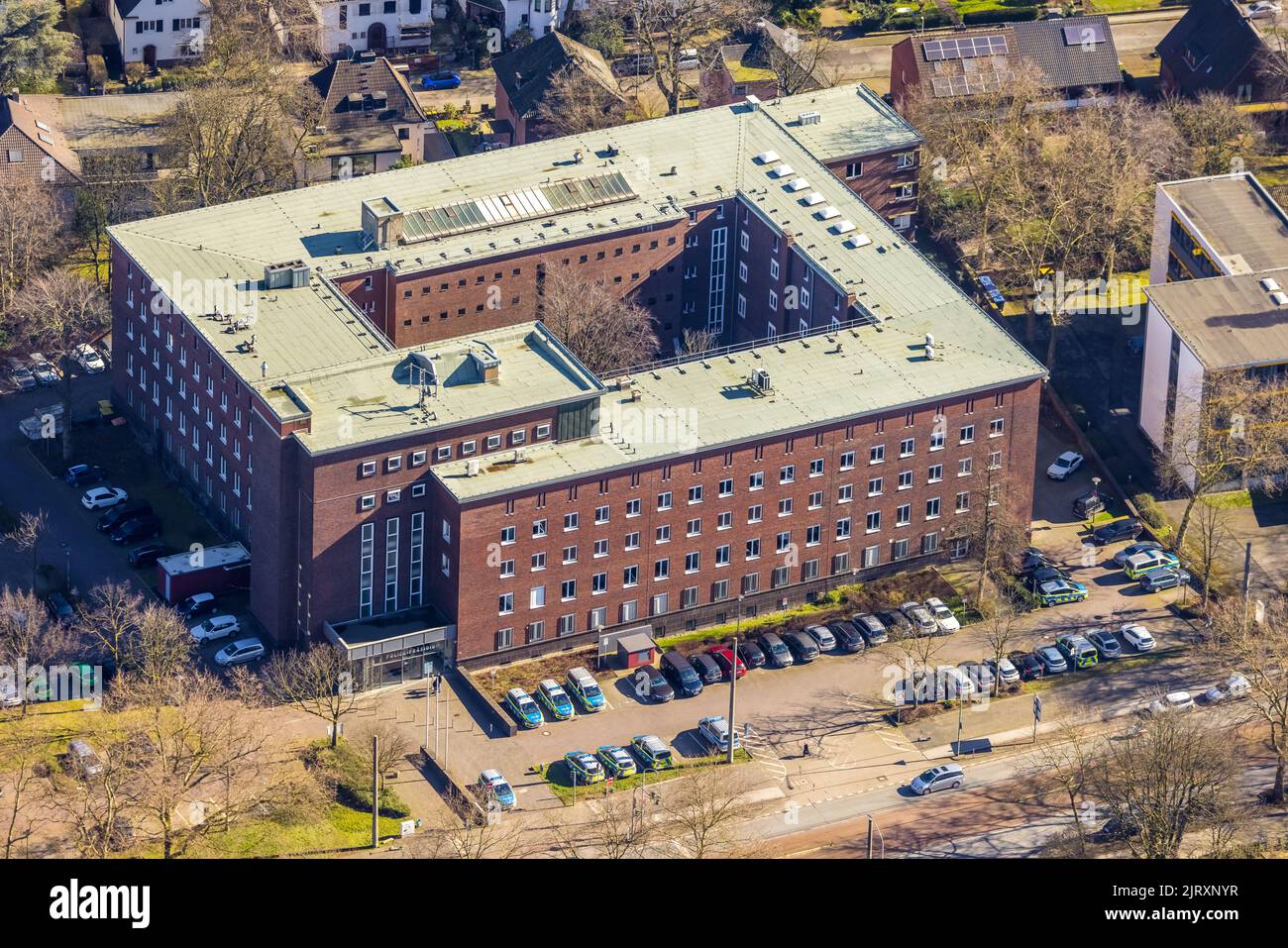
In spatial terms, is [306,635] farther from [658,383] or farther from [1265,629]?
[1265,629]

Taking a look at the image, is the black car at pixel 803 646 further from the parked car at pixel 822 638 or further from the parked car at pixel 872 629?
the parked car at pixel 872 629

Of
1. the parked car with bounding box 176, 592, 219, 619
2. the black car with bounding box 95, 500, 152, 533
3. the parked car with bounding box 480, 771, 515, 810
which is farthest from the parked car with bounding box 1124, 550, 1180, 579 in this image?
the black car with bounding box 95, 500, 152, 533

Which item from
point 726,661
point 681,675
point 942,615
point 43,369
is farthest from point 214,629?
point 942,615

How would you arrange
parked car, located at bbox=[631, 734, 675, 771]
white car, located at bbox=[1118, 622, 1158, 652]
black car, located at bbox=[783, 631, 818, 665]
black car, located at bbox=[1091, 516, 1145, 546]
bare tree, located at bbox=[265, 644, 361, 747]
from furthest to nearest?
1. black car, located at bbox=[1091, 516, 1145, 546]
2. white car, located at bbox=[1118, 622, 1158, 652]
3. black car, located at bbox=[783, 631, 818, 665]
4. bare tree, located at bbox=[265, 644, 361, 747]
5. parked car, located at bbox=[631, 734, 675, 771]

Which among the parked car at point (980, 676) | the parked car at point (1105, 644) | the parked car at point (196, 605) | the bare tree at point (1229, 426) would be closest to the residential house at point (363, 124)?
the parked car at point (196, 605)

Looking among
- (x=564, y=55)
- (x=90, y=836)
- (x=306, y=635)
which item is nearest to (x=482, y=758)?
(x=306, y=635)

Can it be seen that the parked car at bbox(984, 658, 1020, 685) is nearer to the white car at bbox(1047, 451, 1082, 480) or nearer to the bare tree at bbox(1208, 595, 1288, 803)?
the bare tree at bbox(1208, 595, 1288, 803)
